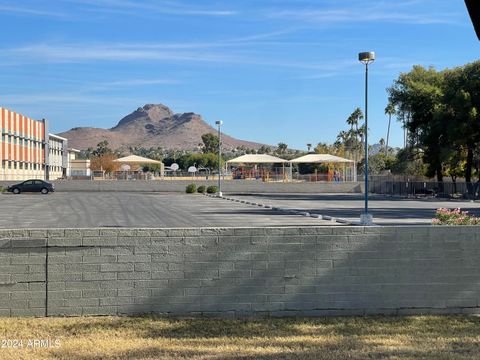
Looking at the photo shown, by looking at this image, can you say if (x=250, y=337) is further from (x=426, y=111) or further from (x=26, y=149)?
(x=26, y=149)

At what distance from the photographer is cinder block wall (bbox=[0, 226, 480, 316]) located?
26.0 feet

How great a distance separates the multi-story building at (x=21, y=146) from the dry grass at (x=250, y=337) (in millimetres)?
69980

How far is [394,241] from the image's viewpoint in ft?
28.2

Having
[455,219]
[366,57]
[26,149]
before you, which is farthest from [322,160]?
[455,219]

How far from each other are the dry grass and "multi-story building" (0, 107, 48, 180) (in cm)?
6998

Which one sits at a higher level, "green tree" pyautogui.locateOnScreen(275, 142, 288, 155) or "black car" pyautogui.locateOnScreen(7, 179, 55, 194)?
"green tree" pyautogui.locateOnScreen(275, 142, 288, 155)

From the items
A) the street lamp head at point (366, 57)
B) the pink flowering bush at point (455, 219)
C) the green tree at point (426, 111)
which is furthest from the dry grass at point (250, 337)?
the green tree at point (426, 111)

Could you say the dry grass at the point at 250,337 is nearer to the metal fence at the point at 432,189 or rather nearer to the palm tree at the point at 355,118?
the metal fence at the point at 432,189

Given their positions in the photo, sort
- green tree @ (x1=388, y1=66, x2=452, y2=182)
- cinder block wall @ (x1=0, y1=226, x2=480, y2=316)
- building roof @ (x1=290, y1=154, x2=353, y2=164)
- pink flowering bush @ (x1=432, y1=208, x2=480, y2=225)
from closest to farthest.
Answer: cinder block wall @ (x1=0, y1=226, x2=480, y2=316)
pink flowering bush @ (x1=432, y1=208, x2=480, y2=225)
green tree @ (x1=388, y1=66, x2=452, y2=182)
building roof @ (x1=290, y1=154, x2=353, y2=164)

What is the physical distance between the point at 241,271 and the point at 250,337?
49.9 inches

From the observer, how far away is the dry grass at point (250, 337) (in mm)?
6340

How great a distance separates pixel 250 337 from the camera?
23.5 ft

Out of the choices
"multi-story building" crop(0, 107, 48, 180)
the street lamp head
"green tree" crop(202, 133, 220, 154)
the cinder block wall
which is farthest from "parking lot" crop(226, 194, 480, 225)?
"green tree" crop(202, 133, 220, 154)

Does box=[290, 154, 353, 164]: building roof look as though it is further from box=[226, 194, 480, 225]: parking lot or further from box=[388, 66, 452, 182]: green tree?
box=[226, 194, 480, 225]: parking lot
